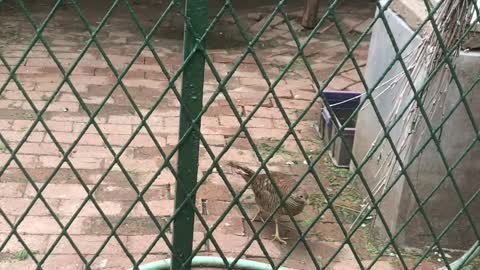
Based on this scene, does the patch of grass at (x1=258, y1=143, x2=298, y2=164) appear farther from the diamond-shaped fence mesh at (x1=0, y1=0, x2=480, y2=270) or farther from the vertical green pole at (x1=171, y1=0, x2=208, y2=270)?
the vertical green pole at (x1=171, y1=0, x2=208, y2=270)

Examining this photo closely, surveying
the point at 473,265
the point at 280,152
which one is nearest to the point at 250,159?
the point at 280,152

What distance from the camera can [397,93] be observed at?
3.31 metres

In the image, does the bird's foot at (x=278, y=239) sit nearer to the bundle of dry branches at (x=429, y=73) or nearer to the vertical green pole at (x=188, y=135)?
the bundle of dry branches at (x=429, y=73)

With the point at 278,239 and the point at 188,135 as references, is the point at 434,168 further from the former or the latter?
the point at 188,135

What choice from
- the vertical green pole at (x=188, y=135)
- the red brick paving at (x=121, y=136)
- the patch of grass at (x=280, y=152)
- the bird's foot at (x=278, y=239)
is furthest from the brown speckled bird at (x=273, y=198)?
the vertical green pole at (x=188, y=135)

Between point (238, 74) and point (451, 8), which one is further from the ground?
point (238, 74)

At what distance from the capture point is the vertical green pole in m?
1.93

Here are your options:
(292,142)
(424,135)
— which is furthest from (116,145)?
(424,135)

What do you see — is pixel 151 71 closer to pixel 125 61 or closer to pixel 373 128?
pixel 125 61

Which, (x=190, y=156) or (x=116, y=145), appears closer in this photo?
(x=190, y=156)

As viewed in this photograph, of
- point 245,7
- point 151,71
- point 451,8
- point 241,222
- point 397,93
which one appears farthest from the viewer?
point 245,7

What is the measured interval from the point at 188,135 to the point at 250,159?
2.23m

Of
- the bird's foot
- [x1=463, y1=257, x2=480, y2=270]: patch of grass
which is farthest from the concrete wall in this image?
the bird's foot

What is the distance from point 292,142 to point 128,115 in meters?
1.20
